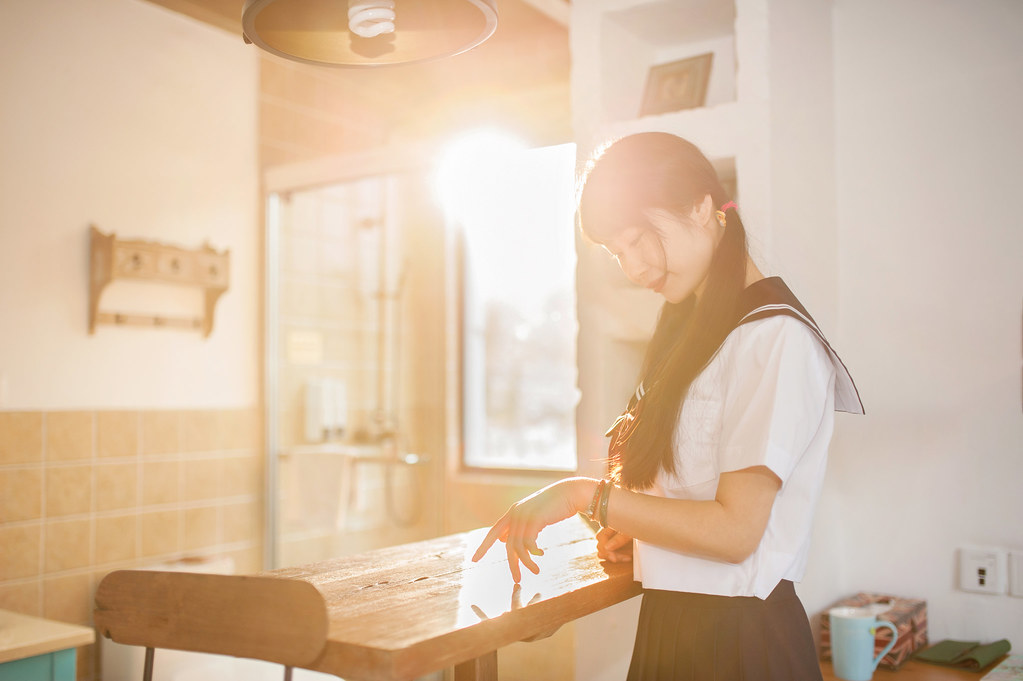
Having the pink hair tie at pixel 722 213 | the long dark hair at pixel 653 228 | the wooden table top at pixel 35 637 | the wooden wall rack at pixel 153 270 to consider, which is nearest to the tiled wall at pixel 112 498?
the wooden wall rack at pixel 153 270

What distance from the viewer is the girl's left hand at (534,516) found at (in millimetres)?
1151

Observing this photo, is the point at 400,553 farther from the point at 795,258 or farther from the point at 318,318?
the point at 318,318

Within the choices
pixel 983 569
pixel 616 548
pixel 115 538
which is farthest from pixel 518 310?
pixel 616 548

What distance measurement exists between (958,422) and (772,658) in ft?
3.36

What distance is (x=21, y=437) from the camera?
8.18 feet

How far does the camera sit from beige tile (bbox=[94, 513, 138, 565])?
2.69 m

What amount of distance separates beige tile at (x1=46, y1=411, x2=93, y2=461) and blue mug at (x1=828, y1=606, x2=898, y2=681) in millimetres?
2187

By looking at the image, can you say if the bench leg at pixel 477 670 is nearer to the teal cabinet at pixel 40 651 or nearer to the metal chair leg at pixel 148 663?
the metal chair leg at pixel 148 663

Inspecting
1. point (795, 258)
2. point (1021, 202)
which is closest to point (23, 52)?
point (795, 258)

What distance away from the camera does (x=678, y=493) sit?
1169mm

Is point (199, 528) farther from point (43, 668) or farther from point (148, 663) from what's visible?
point (148, 663)

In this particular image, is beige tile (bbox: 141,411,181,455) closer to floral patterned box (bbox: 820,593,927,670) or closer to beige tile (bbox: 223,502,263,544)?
beige tile (bbox: 223,502,263,544)

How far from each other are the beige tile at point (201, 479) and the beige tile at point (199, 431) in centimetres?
5

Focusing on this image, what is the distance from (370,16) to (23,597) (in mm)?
2153
